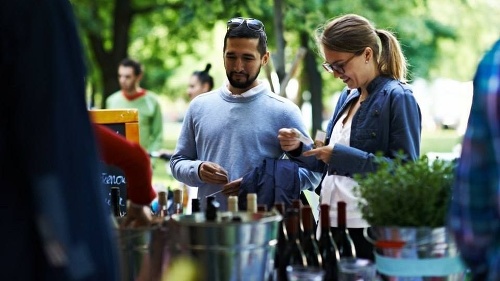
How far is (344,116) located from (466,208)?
1767 millimetres

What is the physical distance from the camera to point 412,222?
107 inches

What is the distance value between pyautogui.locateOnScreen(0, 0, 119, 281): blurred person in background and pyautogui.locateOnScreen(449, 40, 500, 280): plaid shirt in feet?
2.75

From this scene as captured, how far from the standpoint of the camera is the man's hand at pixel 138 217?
283 centimetres

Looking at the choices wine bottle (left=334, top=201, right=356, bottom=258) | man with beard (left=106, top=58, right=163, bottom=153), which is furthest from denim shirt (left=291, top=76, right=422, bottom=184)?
man with beard (left=106, top=58, right=163, bottom=153)

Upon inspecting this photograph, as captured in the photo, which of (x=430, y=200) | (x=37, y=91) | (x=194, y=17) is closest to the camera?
(x=37, y=91)

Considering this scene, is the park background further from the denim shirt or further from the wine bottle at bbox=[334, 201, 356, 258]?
the wine bottle at bbox=[334, 201, 356, 258]

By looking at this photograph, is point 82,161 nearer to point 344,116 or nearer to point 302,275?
point 302,275

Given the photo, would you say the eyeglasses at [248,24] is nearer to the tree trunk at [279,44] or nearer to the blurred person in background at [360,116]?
the blurred person in background at [360,116]

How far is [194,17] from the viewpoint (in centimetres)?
965

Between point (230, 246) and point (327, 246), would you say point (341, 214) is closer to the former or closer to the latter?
point (327, 246)

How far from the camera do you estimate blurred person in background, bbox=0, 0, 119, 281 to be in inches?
74.3

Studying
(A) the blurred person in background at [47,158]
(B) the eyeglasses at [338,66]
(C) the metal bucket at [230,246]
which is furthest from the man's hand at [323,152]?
(A) the blurred person in background at [47,158]

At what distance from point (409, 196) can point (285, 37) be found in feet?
28.3

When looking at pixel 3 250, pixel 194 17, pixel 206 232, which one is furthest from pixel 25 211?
pixel 194 17
